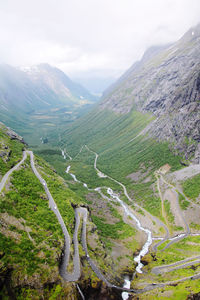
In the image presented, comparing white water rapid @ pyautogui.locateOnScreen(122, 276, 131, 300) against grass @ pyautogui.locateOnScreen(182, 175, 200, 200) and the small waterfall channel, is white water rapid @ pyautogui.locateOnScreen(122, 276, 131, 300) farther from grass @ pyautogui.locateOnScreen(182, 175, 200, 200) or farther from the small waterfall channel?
grass @ pyautogui.locateOnScreen(182, 175, 200, 200)

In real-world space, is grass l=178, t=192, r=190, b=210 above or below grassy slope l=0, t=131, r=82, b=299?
below

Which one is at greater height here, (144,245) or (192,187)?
(192,187)

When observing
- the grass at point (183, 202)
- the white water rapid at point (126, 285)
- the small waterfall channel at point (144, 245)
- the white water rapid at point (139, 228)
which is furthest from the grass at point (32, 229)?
the grass at point (183, 202)

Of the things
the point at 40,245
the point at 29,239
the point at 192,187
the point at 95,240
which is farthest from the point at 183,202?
the point at 29,239

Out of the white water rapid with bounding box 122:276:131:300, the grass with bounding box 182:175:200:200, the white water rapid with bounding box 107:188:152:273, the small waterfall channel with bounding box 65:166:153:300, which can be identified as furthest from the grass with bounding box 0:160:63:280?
the grass with bounding box 182:175:200:200

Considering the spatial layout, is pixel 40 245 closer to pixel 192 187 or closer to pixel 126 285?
pixel 126 285

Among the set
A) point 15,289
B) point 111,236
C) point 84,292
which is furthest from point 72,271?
point 111,236

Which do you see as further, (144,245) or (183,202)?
(183,202)

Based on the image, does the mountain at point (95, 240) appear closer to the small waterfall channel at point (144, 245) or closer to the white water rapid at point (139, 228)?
the small waterfall channel at point (144, 245)

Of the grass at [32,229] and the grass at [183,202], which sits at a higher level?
the grass at [32,229]

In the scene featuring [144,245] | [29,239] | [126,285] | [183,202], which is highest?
[29,239]

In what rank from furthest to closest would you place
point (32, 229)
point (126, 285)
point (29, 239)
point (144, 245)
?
point (144, 245) → point (126, 285) → point (32, 229) → point (29, 239)

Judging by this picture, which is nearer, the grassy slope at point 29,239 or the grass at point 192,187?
the grassy slope at point 29,239
